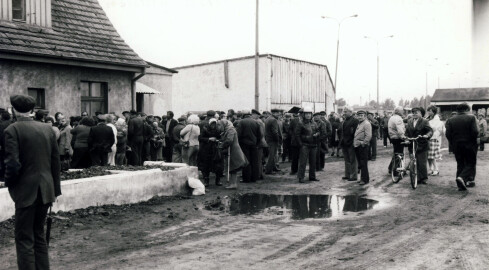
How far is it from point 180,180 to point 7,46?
249 inches

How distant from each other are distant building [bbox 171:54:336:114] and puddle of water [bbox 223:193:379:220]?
20794 mm

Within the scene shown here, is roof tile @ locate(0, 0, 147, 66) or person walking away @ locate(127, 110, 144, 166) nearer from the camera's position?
roof tile @ locate(0, 0, 147, 66)

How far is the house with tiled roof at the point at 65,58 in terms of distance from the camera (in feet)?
47.0

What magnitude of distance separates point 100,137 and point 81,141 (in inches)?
20.0

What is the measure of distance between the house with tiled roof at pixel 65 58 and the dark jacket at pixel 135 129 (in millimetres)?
2193

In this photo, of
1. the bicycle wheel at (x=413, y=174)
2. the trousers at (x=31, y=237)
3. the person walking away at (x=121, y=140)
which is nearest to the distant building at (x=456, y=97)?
the bicycle wheel at (x=413, y=174)

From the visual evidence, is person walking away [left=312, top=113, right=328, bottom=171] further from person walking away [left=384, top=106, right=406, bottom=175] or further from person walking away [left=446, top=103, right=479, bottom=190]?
person walking away [left=446, top=103, right=479, bottom=190]

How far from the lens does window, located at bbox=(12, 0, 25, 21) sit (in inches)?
595

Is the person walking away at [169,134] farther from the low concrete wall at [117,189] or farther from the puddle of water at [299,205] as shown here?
the puddle of water at [299,205]

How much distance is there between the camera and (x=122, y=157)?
14.5 m

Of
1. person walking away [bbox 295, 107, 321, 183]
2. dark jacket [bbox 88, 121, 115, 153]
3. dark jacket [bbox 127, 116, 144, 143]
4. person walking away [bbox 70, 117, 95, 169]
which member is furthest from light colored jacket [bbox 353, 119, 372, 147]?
person walking away [bbox 70, 117, 95, 169]

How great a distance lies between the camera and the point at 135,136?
15.1 meters

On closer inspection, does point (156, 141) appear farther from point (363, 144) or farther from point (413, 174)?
point (413, 174)

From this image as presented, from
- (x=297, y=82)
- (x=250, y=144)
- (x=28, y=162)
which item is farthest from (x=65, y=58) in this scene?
(x=297, y=82)
